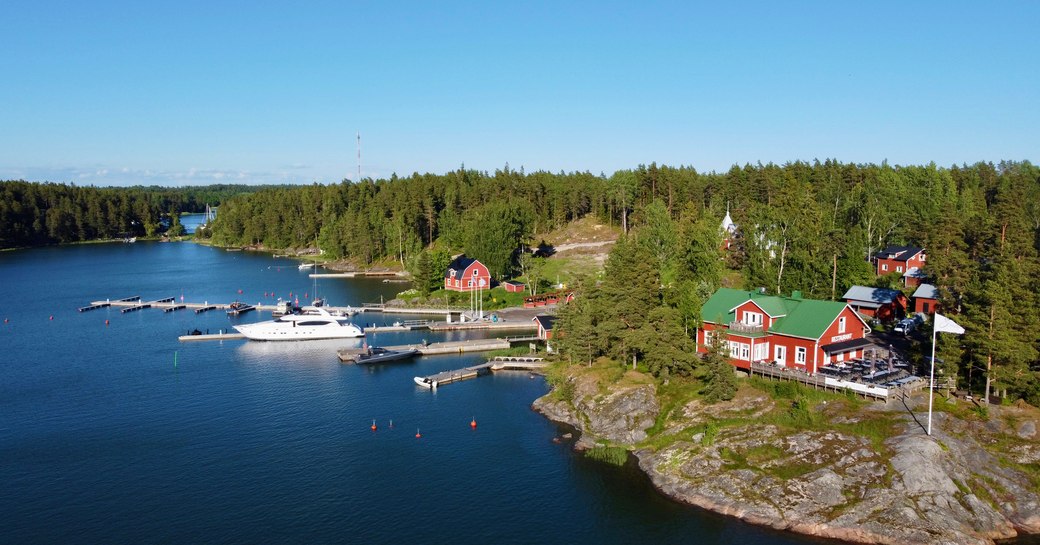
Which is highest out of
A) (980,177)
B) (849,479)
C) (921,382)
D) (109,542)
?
(980,177)

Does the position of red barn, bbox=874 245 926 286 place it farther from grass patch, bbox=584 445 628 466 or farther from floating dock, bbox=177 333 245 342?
floating dock, bbox=177 333 245 342

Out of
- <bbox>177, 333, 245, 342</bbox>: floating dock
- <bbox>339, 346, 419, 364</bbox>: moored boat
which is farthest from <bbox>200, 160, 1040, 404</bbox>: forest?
<bbox>177, 333, 245, 342</bbox>: floating dock

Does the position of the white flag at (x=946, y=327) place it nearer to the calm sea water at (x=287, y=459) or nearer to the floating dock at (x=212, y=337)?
the calm sea water at (x=287, y=459)

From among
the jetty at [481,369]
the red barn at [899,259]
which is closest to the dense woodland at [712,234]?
the red barn at [899,259]

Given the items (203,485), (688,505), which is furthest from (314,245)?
(688,505)

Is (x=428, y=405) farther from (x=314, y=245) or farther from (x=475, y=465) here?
(x=314, y=245)
